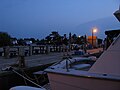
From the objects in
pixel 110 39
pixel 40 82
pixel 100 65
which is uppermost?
pixel 110 39

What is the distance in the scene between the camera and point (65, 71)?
809 cm

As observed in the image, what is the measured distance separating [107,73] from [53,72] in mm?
1535

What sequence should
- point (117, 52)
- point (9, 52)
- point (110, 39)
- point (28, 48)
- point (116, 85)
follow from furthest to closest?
point (28, 48) → point (9, 52) → point (110, 39) → point (117, 52) → point (116, 85)

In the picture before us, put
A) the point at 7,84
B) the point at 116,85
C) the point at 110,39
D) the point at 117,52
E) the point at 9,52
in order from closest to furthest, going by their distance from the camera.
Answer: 1. the point at 116,85
2. the point at 117,52
3. the point at 110,39
4. the point at 7,84
5. the point at 9,52

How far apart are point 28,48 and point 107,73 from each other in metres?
21.0

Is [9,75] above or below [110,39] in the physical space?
below

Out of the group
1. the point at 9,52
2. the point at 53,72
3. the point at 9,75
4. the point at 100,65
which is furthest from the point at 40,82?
the point at 9,52

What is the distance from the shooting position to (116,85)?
720 centimetres

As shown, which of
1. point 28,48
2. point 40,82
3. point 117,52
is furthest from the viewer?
point 28,48

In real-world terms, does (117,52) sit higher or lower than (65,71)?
higher

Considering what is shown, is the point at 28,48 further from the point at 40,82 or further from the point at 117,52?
the point at 117,52

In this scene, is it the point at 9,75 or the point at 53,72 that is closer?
the point at 53,72

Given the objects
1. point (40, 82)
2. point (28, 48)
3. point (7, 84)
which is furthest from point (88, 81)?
point (28, 48)

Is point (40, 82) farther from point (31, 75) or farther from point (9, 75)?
point (9, 75)
